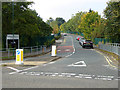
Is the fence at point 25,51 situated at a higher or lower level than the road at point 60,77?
higher

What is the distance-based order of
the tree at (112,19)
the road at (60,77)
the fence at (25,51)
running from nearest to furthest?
the road at (60,77) < the fence at (25,51) < the tree at (112,19)

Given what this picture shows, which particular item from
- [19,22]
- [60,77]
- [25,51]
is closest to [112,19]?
[19,22]

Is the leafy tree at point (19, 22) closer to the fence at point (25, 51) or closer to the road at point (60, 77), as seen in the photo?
the fence at point (25, 51)

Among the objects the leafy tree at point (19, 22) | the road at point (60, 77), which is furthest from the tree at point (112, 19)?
the road at point (60, 77)

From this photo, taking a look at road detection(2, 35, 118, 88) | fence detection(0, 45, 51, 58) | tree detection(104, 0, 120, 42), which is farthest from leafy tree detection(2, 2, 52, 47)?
road detection(2, 35, 118, 88)

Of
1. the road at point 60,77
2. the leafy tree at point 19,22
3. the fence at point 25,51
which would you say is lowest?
the road at point 60,77

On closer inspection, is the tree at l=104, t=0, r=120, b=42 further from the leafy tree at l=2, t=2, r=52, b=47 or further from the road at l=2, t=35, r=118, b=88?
the road at l=2, t=35, r=118, b=88

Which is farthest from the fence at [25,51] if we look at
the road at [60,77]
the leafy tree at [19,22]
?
the road at [60,77]

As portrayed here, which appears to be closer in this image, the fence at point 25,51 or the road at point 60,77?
the road at point 60,77

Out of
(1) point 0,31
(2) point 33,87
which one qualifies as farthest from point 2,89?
(1) point 0,31

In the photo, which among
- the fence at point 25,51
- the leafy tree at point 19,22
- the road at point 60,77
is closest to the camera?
the road at point 60,77

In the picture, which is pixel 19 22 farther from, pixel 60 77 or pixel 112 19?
pixel 60 77

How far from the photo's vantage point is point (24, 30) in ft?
91.7

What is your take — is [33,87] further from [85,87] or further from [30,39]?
[30,39]
